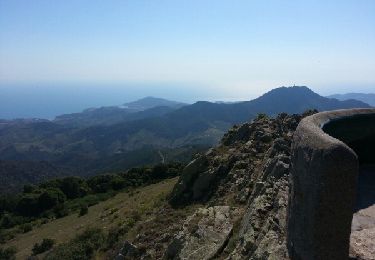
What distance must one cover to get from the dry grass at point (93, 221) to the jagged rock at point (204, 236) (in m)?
7.93

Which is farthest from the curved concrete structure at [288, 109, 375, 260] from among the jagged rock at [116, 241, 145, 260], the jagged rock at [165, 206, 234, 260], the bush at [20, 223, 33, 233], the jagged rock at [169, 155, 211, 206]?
the bush at [20, 223, 33, 233]

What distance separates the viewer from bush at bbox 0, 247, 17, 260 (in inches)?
1122

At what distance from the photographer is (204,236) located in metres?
15.4

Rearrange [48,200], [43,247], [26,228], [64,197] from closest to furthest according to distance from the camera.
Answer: [43,247] < [26,228] < [48,200] < [64,197]

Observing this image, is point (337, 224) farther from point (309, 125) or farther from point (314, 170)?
point (309, 125)

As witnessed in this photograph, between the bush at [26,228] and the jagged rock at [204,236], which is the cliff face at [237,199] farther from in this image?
the bush at [26,228]

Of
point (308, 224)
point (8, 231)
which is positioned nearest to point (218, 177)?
point (308, 224)

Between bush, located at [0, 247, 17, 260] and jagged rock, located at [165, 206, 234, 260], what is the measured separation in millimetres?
16766

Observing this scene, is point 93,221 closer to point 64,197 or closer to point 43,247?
point 43,247

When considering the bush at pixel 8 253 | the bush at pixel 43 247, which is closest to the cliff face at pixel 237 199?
the bush at pixel 43 247

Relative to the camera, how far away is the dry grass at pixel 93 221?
86.9 feet

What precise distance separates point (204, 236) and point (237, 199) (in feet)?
9.73

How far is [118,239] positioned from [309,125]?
15936 mm

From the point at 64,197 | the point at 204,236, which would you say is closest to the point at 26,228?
the point at 64,197
